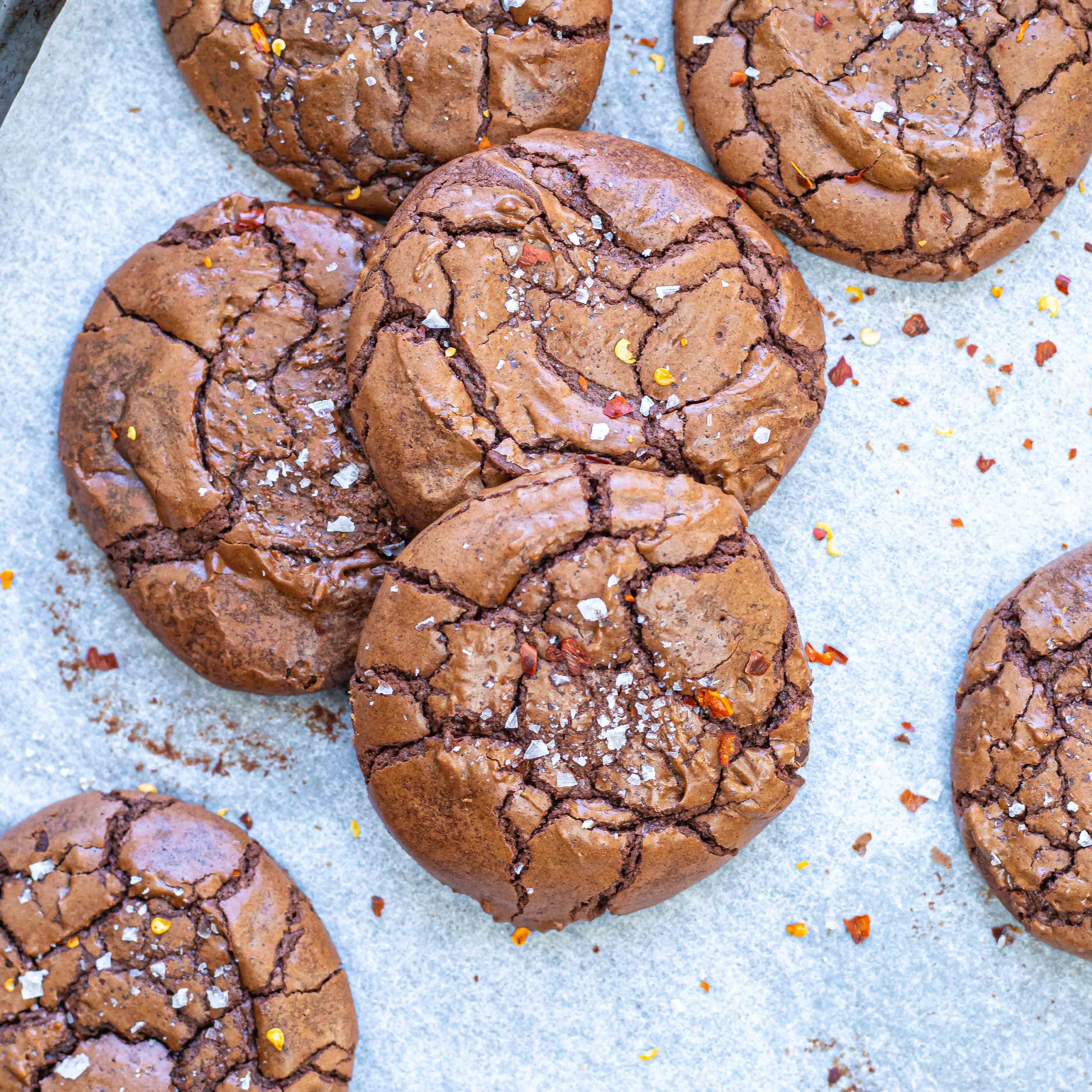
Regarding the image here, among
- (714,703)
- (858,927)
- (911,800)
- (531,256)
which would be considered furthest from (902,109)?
(858,927)

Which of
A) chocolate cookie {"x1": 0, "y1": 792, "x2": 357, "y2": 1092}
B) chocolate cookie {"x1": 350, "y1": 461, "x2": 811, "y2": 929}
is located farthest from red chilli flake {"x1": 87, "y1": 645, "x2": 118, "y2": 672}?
chocolate cookie {"x1": 350, "y1": 461, "x2": 811, "y2": 929}

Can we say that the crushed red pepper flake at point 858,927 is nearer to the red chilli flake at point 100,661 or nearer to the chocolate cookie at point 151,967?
the chocolate cookie at point 151,967

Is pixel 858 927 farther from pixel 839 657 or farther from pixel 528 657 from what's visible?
pixel 528 657

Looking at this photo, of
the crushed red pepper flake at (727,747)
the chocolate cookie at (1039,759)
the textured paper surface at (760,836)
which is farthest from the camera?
the textured paper surface at (760,836)

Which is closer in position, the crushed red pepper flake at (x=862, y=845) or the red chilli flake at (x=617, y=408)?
the red chilli flake at (x=617, y=408)

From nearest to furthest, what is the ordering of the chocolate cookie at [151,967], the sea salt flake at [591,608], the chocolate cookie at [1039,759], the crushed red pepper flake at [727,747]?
the sea salt flake at [591,608] < the crushed red pepper flake at [727,747] < the chocolate cookie at [151,967] < the chocolate cookie at [1039,759]

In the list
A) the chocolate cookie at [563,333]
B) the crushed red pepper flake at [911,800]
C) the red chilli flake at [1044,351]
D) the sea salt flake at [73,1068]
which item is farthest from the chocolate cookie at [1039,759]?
the sea salt flake at [73,1068]
